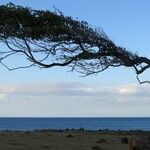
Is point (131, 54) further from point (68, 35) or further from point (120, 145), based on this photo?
point (120, 145)

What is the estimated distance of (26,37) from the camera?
72.3 ft

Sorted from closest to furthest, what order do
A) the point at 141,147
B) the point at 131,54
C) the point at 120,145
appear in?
the point at 141,147
the point at 131,54
the point at 120,145

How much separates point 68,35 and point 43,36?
95 cm

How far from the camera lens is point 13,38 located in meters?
22.4

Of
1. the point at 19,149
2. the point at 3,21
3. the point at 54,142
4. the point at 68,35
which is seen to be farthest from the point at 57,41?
the point at 54,142

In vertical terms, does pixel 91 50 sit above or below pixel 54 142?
above

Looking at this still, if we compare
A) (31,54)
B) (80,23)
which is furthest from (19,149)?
(80,23)

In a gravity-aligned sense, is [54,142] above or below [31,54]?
below

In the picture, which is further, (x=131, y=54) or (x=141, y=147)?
(x=131, y=54)

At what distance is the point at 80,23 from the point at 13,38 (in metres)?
2.74

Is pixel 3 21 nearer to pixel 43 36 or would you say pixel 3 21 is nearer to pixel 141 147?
pixel 43 36

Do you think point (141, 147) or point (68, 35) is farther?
point (68, 35)

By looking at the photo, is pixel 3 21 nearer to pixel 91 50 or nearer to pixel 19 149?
pixel 91 50

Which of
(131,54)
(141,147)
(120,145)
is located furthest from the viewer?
(120,145)
